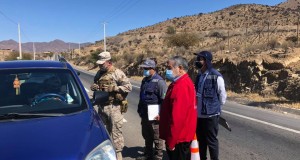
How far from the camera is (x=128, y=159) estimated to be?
260 inches

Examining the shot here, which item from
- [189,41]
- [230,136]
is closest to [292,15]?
[189,41]

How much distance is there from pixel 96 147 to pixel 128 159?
3498mm

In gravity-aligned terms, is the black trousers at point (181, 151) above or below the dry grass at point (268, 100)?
above

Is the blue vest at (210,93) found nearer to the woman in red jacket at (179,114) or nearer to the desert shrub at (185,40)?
the woman in red jacket at (179,114)

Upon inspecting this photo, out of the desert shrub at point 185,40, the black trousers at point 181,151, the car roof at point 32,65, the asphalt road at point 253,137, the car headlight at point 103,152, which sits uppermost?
the desert shrub at point 185,40

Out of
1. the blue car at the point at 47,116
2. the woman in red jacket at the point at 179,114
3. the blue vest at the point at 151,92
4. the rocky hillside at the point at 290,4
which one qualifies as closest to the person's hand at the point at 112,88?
the blue vest at the point at 151,92

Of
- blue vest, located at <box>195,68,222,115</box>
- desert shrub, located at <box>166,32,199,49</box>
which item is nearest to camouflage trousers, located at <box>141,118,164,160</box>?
blue vest, located at <box>195,68,222,115</box>

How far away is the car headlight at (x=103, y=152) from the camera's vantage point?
3107mm

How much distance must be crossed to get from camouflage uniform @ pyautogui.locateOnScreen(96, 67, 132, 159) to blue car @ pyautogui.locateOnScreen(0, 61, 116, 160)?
3.86 ft

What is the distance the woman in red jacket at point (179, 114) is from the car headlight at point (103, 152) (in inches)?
45.7

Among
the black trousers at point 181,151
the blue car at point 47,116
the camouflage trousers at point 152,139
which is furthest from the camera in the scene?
the camouflage trousers at point 152,139

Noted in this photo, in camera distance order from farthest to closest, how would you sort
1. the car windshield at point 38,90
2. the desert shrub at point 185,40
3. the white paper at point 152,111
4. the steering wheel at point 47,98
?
1. the desert shrub at point 185,40
2. the white paper at point 152,111
3. the steering wheel at point 47,98
4. the car windshield at point 38,90

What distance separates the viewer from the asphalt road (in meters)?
6.84

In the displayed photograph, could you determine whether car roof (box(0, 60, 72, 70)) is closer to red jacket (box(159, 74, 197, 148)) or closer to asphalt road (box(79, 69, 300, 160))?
red jacket (box(159, 74, 197, 148))
